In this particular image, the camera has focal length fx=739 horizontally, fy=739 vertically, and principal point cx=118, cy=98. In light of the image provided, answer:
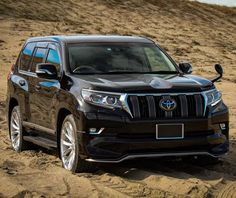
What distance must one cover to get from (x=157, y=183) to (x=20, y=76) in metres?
3.79

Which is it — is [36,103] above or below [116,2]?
above

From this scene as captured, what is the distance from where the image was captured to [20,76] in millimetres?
10883

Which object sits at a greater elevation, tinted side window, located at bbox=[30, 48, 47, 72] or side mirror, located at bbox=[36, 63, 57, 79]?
side mirror, located at bbox=[36, 63, 57, 79]

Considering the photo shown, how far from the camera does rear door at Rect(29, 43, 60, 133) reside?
9.25 m

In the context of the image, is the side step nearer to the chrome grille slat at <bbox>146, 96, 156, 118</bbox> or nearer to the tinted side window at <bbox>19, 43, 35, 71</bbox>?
the tinted side window at <bbox>19, 43, 35, 71</bbox>

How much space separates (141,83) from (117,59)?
3.93 ft

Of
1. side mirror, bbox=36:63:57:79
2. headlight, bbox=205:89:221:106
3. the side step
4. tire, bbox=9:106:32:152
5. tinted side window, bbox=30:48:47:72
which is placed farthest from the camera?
tire, bbox=9:106:32:152

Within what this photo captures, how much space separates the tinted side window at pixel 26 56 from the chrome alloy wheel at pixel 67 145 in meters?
2.21

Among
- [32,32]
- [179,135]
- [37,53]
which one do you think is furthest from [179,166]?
[32,32]

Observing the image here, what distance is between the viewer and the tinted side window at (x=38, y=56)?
10.2 metres

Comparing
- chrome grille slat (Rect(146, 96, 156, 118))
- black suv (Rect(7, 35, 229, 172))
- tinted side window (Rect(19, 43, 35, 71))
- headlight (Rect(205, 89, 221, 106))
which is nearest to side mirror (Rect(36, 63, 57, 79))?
black suv (Rect(7, 35, 229, 172))

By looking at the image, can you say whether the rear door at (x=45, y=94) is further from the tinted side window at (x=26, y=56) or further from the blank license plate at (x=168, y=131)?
the blank license plate at (x=168, y=131)

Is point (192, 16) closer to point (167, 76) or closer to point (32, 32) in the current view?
point (32, 32)

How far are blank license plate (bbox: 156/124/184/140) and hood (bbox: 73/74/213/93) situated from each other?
405 millimetres
